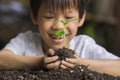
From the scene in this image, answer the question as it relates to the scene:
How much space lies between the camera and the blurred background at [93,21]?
4.12m

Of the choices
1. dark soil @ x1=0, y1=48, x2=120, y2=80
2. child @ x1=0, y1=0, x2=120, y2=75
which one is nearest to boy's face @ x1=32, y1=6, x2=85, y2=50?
child @ x1=0, y1=0, x2=120, y2=75

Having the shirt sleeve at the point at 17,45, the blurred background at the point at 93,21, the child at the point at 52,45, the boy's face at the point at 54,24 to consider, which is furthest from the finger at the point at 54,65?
the blurred background at the point at 93,21

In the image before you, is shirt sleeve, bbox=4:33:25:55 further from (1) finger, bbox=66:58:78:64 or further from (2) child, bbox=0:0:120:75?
(1) finger, bbox=66:58:78:64

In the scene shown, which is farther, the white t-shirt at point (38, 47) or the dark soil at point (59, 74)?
the white t-shirt at point (38, 47)

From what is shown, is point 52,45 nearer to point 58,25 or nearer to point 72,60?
point 58,25

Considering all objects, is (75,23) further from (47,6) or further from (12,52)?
(12,52)

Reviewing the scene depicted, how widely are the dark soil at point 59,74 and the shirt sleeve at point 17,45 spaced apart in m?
0.43

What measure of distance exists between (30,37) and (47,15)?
32cm

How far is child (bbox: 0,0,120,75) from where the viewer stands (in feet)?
5.41

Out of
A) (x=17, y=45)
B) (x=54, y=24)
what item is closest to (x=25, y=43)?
(x=17, y=45)

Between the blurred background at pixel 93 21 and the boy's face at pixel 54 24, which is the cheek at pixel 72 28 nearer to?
the boy's face at pixel 54 24

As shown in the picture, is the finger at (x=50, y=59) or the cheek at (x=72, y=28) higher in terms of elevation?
the cheek at (x=72, y=28)

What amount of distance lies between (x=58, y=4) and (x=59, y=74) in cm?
45

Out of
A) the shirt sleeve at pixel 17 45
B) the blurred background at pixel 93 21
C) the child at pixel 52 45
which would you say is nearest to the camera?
the child at pixel 52 45
